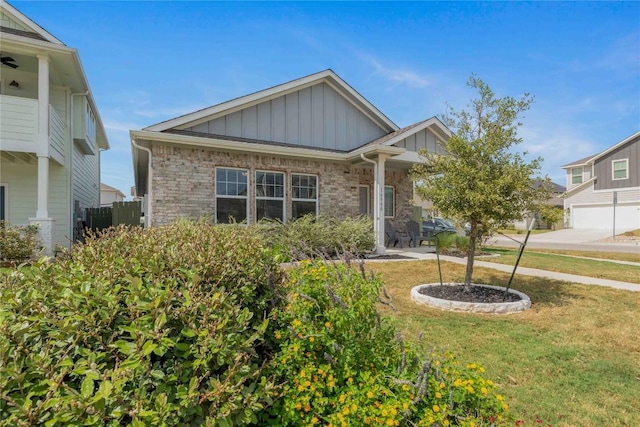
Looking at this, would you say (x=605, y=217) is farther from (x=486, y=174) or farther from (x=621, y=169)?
(x=486, y=174)

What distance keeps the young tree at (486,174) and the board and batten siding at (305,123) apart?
22.3 feet

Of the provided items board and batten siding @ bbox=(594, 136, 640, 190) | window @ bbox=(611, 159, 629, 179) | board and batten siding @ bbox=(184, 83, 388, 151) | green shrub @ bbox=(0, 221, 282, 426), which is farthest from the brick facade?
window @ bbox=(611, 159, 629, 179)

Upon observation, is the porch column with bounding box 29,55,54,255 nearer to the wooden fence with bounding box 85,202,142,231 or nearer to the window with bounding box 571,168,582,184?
the wooden fence with bounding box 85,202,142,231

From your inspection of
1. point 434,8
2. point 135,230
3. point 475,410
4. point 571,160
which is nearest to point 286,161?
point 434,8

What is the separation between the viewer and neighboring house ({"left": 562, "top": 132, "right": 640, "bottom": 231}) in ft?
91.7

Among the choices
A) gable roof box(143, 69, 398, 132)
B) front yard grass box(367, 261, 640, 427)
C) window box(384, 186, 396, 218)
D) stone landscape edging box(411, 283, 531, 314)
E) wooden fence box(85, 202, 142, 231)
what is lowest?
front yard grass box(367, 261, 640, 427)

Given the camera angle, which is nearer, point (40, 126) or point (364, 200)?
point (40, 126)

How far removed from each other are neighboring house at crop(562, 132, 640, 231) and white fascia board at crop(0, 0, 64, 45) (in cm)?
3524

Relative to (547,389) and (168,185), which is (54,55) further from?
(547,389)

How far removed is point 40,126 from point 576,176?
137ft

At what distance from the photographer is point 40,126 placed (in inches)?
344

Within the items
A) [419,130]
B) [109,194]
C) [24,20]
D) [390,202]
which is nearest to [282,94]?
[419,130]

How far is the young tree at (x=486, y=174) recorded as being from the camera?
5883 mm

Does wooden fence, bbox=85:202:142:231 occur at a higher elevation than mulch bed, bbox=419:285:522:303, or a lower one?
higher
